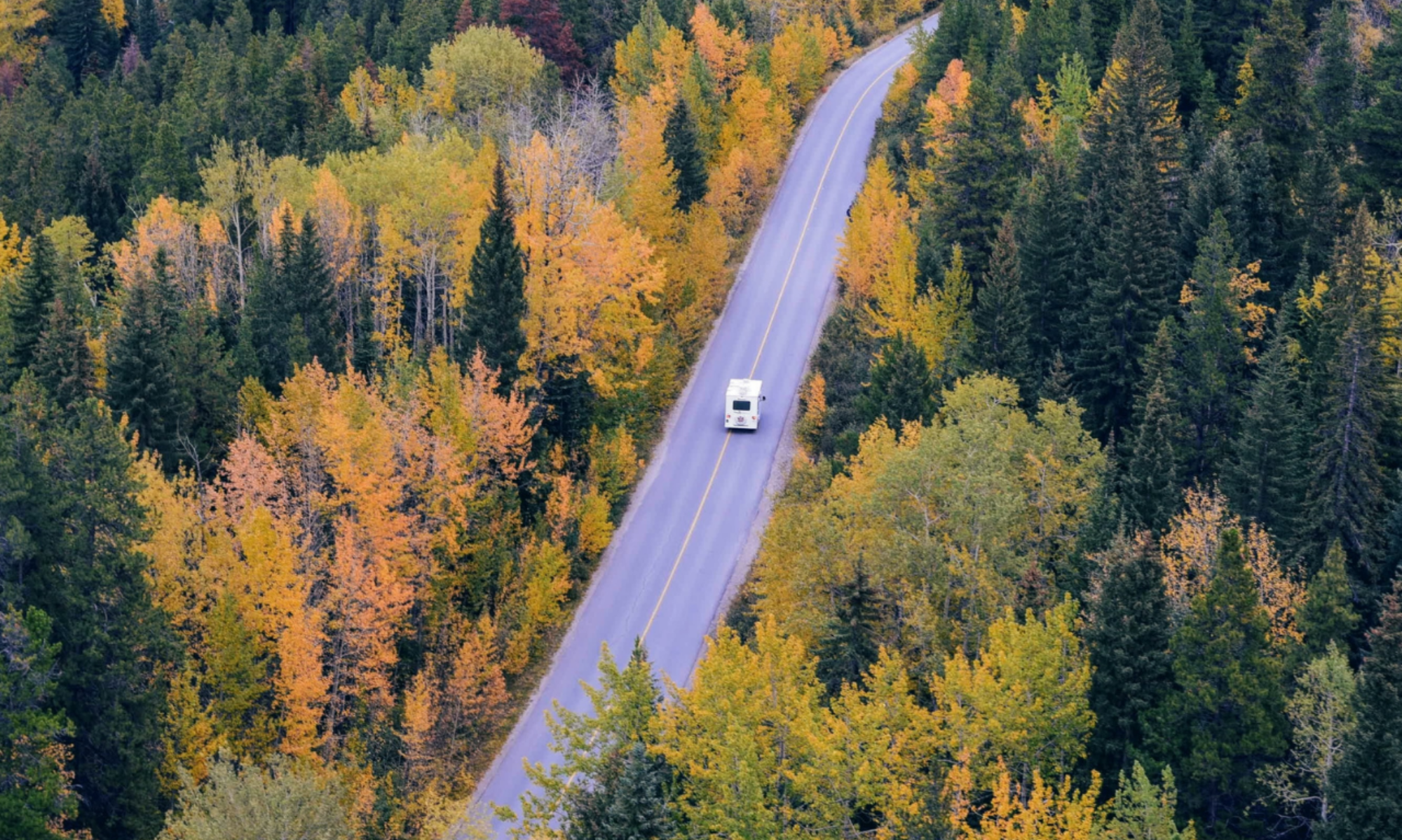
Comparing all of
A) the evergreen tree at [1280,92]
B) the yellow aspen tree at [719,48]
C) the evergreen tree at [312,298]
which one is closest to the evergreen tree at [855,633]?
the evergreen tree at [312,298]

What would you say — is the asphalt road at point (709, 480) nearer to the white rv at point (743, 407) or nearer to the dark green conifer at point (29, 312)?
the white rv at point (743, 407)

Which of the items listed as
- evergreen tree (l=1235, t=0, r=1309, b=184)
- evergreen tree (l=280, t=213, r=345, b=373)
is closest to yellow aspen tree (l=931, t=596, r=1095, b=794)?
evergreen tree (l=280, t=213, r=345, b=373)

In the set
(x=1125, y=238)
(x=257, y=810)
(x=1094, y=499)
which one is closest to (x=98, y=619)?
(x=257, y=810)

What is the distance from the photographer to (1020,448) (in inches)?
2245

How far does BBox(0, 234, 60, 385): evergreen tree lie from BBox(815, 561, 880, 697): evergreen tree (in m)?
39.5

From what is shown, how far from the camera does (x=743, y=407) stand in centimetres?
7550

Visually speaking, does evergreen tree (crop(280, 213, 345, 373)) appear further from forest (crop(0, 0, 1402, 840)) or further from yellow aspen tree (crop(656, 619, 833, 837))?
yellow aspen tree (crop(656, 619, 833, 837))

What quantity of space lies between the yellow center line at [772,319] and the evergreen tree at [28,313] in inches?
1175

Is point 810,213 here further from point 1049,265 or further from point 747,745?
point 747,745

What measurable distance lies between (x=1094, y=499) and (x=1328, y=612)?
9.22 meters

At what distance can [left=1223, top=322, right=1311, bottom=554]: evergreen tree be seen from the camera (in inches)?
2138

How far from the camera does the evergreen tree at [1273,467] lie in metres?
54.3

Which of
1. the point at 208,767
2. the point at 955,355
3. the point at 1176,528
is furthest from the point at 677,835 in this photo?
the point at 955,355

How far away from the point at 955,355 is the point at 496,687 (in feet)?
80.3
